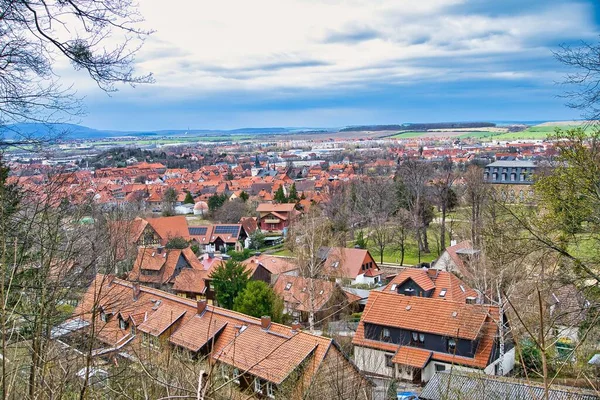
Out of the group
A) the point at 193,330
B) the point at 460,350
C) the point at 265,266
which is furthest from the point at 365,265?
the point at 193,330

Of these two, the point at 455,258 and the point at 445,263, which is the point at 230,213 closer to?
the point at 445,263

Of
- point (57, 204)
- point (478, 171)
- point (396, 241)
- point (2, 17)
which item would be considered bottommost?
point (396, 241)

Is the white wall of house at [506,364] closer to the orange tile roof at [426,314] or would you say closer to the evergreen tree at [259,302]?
the orange tile roof at [426,314]

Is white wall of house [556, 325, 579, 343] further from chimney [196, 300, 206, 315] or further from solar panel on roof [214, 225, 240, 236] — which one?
solar panel on roof [214, 225, 240, 236]

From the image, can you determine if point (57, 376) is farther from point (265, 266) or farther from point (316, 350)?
point (265, 266)

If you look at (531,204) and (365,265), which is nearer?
(531,204)

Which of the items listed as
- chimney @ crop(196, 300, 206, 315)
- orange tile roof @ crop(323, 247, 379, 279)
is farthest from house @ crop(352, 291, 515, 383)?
orange tile roof @ crop(323, 247, 379, 279)

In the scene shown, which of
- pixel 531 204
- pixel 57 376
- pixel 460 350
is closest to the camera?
pixel 57 376
